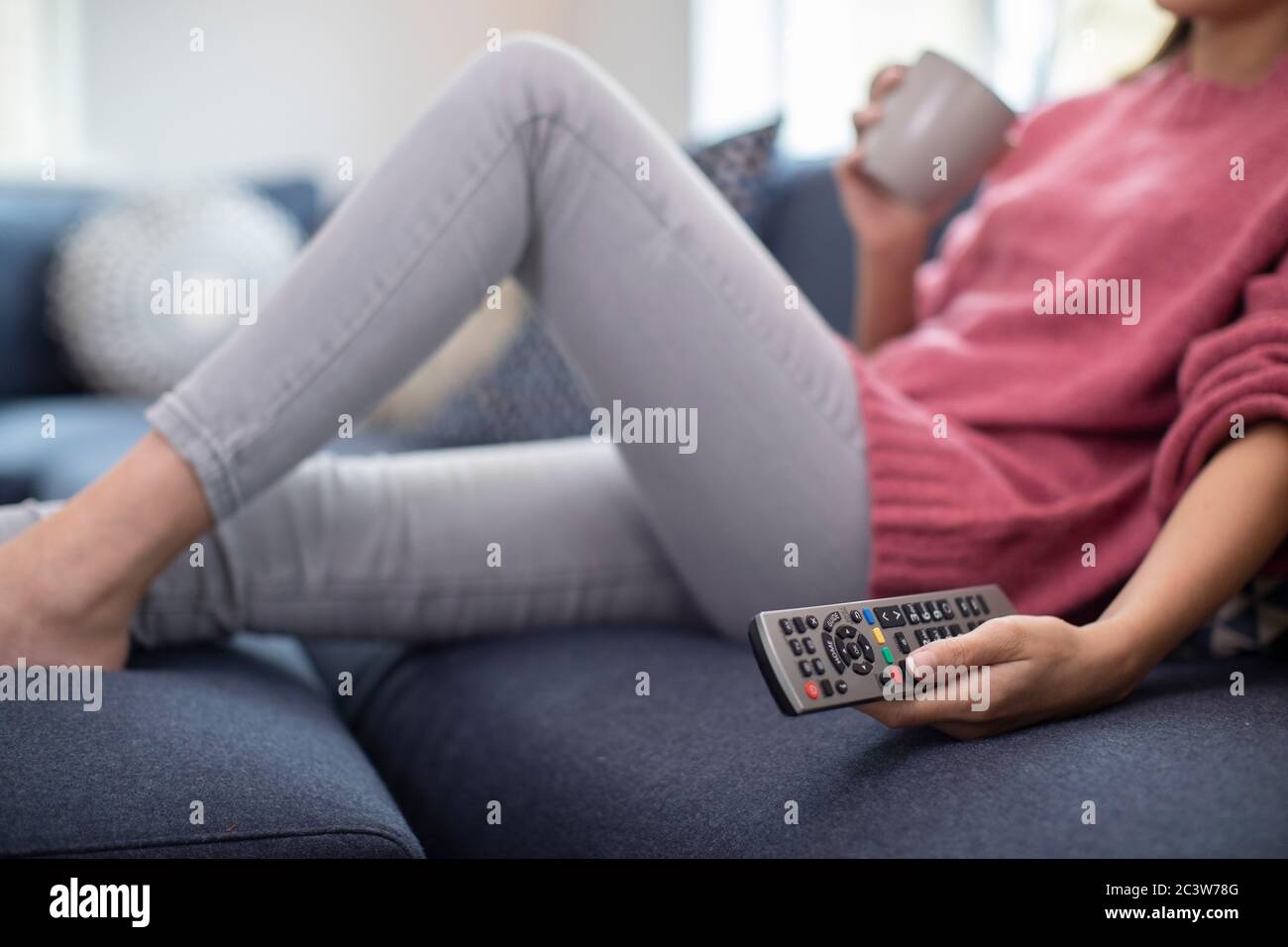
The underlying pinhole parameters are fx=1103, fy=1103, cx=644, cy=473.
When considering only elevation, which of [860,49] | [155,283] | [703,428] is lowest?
[703,428]

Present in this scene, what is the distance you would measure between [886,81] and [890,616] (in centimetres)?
53

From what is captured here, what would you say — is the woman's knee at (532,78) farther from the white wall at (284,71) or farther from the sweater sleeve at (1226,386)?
the white wall at (284,71)

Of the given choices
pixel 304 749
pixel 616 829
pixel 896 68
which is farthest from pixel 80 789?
pixel 896 68

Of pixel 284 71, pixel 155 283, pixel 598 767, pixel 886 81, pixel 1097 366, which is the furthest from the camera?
pixel 284 71

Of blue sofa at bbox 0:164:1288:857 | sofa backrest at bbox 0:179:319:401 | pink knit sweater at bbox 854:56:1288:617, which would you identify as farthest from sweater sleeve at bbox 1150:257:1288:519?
sofa backrest at bbox 0:179:319:401

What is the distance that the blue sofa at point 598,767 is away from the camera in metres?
0.48

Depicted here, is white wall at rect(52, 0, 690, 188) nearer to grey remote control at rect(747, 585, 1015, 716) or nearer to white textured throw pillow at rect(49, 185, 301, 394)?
white textured throw pillow at rect(49, 185, 301, 394)

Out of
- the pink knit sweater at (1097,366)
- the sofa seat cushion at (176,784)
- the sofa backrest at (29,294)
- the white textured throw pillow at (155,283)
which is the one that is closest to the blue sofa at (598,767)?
the sofa seat cushion at (176,784)

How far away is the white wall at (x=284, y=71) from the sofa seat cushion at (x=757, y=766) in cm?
179

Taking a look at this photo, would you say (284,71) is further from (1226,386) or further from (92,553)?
(1226,386)

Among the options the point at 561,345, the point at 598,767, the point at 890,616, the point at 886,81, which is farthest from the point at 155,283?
the point at 890,616

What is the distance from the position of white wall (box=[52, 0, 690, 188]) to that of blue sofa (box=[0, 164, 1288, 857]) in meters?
1.80

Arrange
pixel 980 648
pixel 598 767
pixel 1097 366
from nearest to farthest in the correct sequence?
pixel 980 648 < pixel 598 767 < pixel 1097 366

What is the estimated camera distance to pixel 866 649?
555mm
